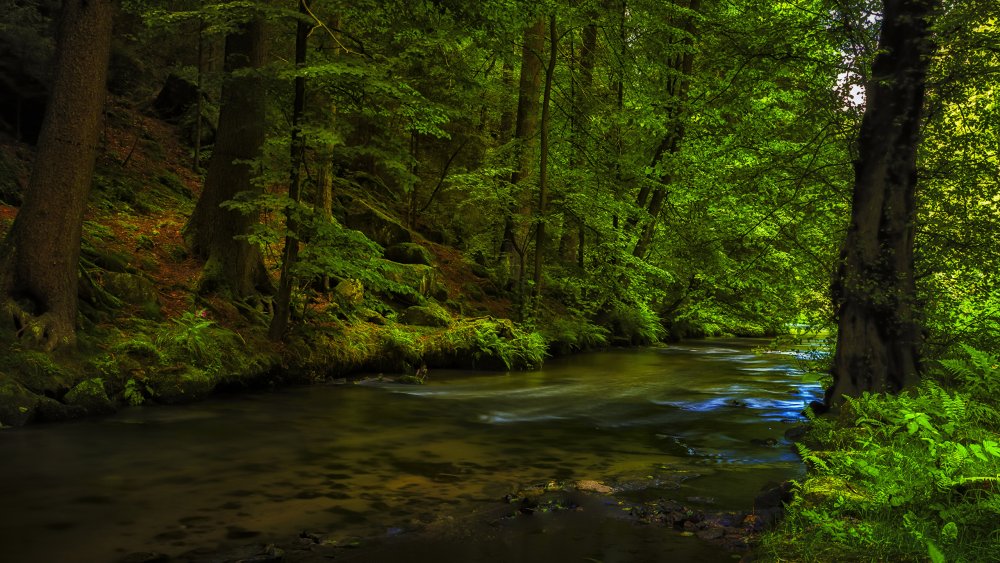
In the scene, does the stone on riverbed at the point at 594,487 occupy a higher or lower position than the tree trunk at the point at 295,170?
lower

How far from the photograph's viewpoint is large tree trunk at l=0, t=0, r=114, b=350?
366 inches

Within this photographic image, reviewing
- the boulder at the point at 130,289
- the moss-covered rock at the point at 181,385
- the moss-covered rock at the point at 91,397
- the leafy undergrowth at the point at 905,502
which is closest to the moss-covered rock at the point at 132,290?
the boulder at the point at 130,289

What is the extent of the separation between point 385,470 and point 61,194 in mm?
6101

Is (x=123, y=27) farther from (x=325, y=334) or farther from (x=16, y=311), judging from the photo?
(x=16, y=311)

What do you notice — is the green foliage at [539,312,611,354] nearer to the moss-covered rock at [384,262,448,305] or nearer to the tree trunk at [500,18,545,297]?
the tree trunk at [500,18,545,297]

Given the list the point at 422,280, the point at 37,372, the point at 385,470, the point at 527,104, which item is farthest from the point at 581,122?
the point at 37,372

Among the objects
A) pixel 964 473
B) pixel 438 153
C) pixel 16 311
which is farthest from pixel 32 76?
pixel 964 473

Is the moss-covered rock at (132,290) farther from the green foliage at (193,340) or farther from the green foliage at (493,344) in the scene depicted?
the green foliage at (493,344)

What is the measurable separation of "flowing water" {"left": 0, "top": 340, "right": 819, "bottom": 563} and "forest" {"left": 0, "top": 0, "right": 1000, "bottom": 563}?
0.11m

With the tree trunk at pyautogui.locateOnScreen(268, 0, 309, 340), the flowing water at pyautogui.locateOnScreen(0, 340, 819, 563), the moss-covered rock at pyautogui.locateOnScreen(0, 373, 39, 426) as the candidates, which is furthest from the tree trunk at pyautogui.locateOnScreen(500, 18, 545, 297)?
the moss-covered rock at pyautogui.locateOnScreen(0, 373, 39, 426)

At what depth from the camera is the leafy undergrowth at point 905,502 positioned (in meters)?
3.89

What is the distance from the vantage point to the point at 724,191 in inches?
420

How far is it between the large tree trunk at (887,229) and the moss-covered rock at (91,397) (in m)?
9.49

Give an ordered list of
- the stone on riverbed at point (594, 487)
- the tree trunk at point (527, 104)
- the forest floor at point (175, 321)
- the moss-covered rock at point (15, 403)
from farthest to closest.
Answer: the tree trunk at point (527, 104) < the forest floor at point (175, 321) < the moss-covered rock at point (15, 403) < the stone on riverbed at point (594, 487)
